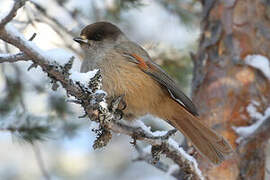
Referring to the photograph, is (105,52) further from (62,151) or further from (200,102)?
(62,151)

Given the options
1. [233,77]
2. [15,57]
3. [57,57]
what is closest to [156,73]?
[233,77]

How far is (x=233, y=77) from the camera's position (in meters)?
3.96

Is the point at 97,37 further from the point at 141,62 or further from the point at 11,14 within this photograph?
the point at 11,14

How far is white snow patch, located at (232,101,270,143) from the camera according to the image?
364 cm

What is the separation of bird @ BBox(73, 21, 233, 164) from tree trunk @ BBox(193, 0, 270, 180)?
0.18 metres

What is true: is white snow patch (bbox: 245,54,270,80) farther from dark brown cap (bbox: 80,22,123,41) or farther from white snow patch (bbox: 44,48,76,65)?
white snow patch (bbox: 44,48,76,65)

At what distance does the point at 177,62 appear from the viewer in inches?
198

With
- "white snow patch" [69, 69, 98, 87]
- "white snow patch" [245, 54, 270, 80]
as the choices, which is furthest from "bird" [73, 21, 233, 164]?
"white snow patch" [69, 69, 98, 87]

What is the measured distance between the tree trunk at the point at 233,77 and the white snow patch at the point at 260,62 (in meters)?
0.03

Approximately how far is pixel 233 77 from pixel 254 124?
48 centimetres

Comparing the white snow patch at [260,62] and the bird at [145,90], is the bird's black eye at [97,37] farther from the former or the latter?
the white snow patch at [260,62]

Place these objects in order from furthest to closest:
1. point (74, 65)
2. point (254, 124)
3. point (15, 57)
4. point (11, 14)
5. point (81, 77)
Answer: point (74, 65) < point (254, 124) < point (81, 77) < point (15, 57) < point (11, 14)

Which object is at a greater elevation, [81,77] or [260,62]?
[260,62]

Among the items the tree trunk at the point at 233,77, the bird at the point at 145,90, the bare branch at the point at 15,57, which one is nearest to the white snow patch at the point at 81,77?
the bare branch at the point at 15,57
